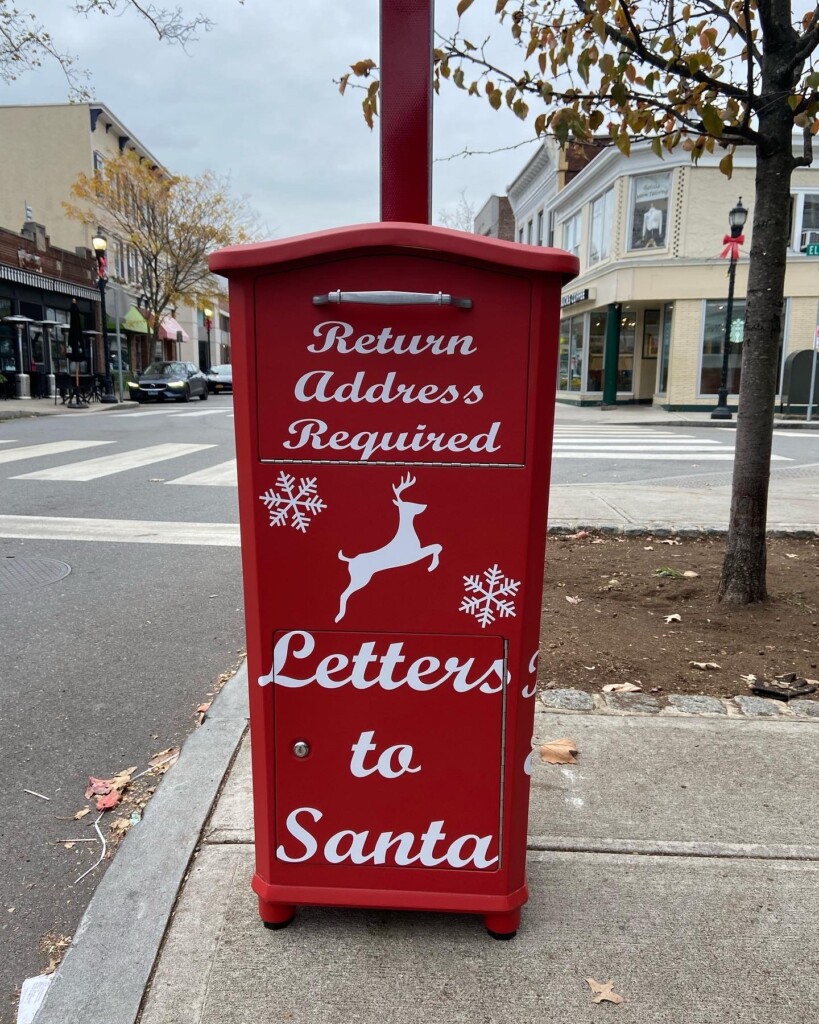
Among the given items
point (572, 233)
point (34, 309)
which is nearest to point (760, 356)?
point (572, 233)

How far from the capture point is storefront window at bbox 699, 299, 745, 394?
915 inches

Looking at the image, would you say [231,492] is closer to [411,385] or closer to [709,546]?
[709,546]

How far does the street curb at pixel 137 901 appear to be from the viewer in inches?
75.1

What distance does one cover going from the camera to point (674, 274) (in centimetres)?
2306

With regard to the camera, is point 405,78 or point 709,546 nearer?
point 405,78

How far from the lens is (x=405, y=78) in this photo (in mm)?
2221

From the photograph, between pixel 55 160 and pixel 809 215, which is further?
pixel 55 160

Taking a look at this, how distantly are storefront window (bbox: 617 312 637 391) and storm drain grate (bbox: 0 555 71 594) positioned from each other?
22896mm

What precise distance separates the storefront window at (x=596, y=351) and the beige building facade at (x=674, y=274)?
30 cm

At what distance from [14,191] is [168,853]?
42224 mm

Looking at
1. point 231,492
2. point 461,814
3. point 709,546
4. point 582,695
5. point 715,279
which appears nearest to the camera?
point 461,814

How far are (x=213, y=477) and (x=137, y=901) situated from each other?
26.4 ft

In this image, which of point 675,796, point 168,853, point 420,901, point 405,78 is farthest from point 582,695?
point 405,78

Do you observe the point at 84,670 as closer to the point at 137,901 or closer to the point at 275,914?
the point at 137,901
